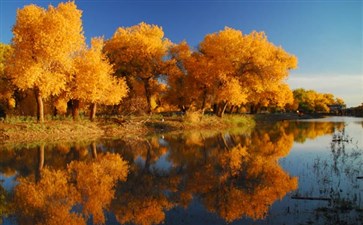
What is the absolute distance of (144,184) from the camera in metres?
13.6

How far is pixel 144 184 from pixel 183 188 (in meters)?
1.71

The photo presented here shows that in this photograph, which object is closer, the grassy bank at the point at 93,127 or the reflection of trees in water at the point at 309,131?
the grassy bank at the point at 93,127

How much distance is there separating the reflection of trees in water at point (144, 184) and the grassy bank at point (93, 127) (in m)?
8.57

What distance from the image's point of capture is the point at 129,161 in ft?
61.4

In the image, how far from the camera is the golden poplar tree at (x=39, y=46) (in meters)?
30.6

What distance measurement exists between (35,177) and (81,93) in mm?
21553

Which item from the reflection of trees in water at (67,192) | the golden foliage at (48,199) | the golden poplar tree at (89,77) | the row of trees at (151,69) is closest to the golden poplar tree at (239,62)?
the row of trees at (151,69)

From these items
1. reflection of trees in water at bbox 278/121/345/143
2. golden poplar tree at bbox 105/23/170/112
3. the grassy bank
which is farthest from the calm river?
golden poplar tree at bbox 105/23/170/112

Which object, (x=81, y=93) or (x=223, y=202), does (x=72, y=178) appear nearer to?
(x=223, y=202)

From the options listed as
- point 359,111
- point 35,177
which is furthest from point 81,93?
point 359,111

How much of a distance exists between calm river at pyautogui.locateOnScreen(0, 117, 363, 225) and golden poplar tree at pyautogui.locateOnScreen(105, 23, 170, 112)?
30736mm

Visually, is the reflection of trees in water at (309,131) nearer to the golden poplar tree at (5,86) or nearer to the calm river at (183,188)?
the calm river at (183,188)

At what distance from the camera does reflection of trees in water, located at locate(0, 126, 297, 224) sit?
1012 centimetres

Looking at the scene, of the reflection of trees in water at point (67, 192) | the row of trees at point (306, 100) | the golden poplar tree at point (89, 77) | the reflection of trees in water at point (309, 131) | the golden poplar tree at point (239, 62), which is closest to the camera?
the reflection of trees in water at point (67, 192)
